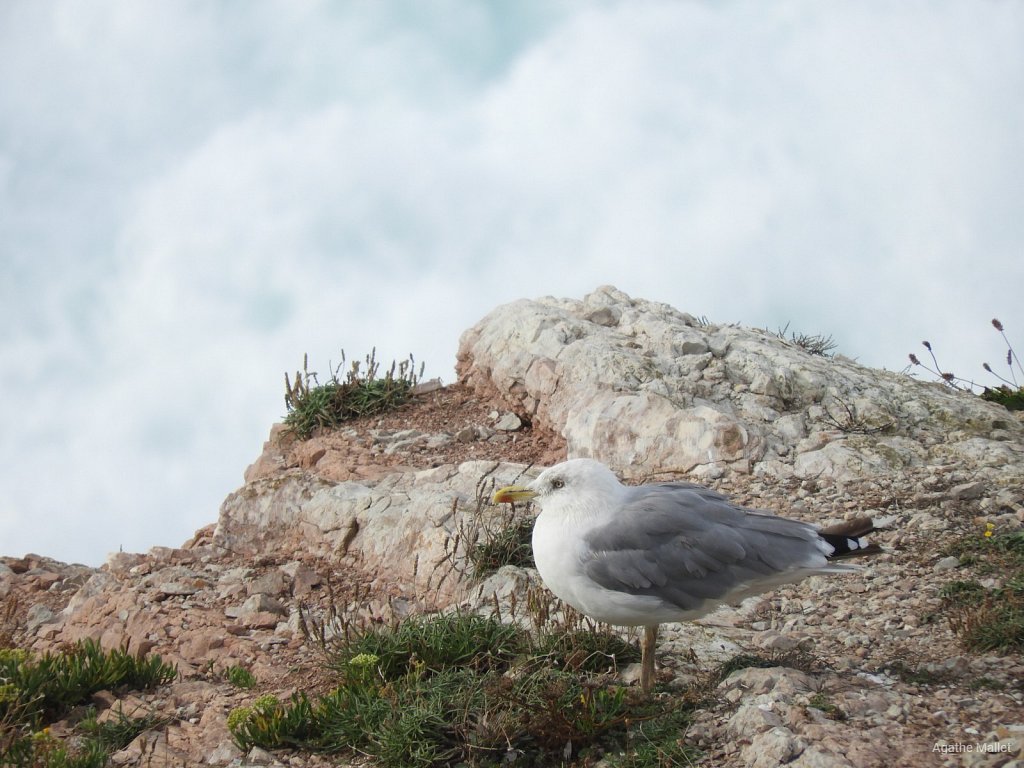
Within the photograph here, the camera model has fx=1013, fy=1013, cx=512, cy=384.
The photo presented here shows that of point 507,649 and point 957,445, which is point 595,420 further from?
point 507,649

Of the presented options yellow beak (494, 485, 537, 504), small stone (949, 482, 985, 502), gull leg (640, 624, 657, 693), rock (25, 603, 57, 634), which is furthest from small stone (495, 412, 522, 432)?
gull leg (640, 624, 657, 693)

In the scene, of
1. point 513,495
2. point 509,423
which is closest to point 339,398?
point 509,423

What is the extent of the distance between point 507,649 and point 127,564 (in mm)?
5646

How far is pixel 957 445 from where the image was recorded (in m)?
9.64

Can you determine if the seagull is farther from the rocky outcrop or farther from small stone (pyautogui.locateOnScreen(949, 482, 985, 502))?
the rocky outcrop

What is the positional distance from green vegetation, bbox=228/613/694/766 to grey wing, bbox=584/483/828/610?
Result: 592mm

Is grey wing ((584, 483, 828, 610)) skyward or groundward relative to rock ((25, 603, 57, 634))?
groundward

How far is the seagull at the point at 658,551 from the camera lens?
214 inches

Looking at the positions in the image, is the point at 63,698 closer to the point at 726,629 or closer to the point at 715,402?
the point at 726,629

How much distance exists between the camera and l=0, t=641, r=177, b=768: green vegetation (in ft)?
18.9

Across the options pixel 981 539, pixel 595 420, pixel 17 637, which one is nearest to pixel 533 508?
pixel 595 420

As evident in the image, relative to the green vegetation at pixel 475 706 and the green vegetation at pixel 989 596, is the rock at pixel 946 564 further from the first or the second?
the green vegetation at pixel 475 706

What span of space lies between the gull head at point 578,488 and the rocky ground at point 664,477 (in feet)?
3.58

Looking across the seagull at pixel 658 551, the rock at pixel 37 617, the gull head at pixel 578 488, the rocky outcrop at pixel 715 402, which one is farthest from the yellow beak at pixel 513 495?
the rock at pixel 37 617
